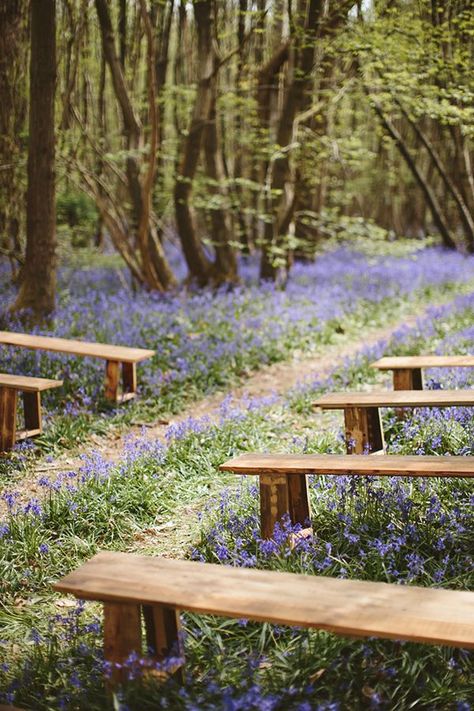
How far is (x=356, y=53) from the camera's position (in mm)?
10328

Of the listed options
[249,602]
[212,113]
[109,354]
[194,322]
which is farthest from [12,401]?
[212,113]

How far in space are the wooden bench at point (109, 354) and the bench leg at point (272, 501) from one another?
3390 mm

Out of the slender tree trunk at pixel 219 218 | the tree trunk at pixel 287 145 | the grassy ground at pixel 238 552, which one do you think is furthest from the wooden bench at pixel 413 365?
the slender tree trunk at pixel 219 218

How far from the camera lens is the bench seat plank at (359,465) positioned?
14.1ft

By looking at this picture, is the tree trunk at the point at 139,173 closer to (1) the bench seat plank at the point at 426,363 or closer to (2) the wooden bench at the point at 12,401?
(2) the wooden bench at the point at 12,401

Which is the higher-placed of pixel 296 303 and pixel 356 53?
pixel 356 53

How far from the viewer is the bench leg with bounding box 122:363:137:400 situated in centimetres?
829

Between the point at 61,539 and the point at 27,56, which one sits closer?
the point at 61,539

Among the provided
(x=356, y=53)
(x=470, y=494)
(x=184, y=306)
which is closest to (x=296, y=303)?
(x=184, y=306)

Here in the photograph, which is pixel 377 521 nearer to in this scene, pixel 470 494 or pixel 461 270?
pixel 470 494

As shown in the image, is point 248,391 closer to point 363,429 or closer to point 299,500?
point 363,429

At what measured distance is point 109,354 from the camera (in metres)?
7.88

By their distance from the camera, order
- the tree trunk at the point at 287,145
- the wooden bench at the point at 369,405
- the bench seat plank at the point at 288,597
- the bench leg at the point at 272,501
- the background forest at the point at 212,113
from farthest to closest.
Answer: the tree trunk at the point at 287,145
the background forest at the point at 212,113
the wooden bench at the point at 369,405
the bench leg at the point at 272,501
the bench seat plank at the point at 288,597

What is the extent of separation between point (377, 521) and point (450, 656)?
136 cm
